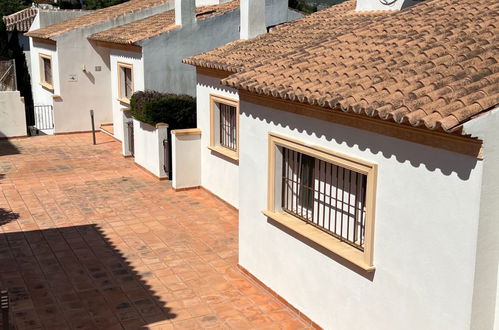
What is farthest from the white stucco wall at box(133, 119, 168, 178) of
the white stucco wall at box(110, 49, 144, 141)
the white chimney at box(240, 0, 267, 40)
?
the white chimney at box(240, 0, 267, 40)

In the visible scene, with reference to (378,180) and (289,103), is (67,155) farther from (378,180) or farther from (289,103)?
(378,180)

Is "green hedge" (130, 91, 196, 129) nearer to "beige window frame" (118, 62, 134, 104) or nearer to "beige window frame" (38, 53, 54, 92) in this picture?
"beige window frame" (118, 62, 134, 104)

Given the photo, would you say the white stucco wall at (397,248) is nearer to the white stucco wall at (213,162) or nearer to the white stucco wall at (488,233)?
the white stucco wall at (488,233)

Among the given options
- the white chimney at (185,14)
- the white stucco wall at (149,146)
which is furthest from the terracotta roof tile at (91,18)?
the white stucco wall at (149,146)

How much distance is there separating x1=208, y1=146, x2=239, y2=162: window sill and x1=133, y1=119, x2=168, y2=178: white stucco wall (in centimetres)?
213

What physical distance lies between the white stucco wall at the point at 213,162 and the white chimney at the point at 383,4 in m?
3.63

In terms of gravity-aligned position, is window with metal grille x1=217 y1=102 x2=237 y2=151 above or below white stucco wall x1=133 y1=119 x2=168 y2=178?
above

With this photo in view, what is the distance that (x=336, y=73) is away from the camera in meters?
9.01

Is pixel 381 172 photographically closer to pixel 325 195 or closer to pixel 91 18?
pixel 325 195

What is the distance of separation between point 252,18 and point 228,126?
108 inches

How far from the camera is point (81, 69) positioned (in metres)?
24.6

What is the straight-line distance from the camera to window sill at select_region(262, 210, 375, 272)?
8.27 meters

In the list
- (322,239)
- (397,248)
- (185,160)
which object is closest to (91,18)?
(185,160)

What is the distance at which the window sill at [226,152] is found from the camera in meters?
15.0
